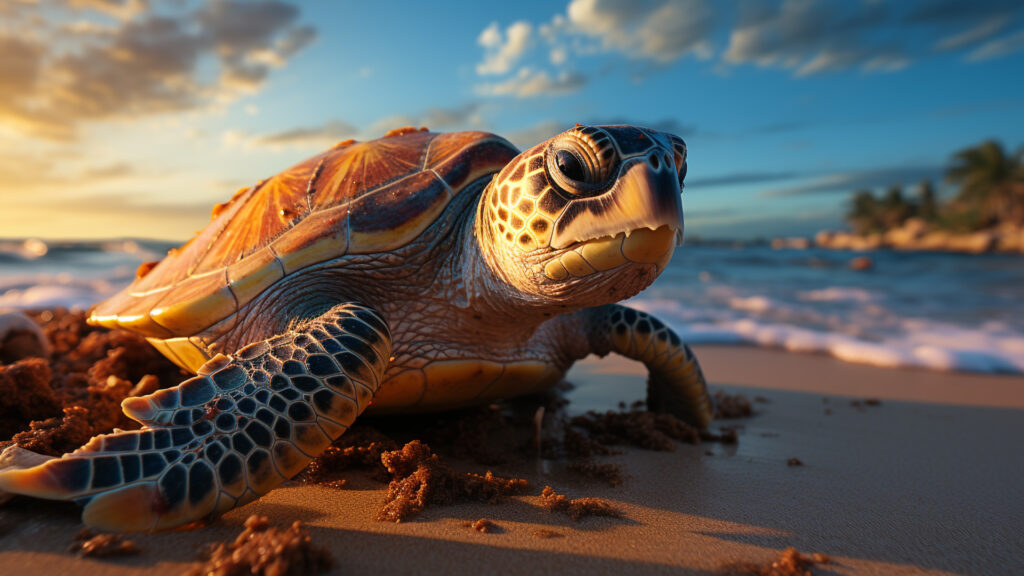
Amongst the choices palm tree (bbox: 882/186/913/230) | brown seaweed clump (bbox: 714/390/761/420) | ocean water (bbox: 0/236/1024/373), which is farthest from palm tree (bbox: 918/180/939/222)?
brown seaweed clump (bbox: 714/390/761/420)

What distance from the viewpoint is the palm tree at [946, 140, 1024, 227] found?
43.0 m

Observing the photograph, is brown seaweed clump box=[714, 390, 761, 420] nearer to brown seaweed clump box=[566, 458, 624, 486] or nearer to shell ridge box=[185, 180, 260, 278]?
brown seaweed clump box=[566, 458, 624, 486]

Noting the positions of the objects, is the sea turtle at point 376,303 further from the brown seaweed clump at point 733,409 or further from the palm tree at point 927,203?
the palm tree at point 927,203

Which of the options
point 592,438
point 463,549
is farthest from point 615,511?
point 592,438

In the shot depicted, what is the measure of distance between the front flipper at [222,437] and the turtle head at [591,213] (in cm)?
65

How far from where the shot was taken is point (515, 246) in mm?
1912

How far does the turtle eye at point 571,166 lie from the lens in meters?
1.74

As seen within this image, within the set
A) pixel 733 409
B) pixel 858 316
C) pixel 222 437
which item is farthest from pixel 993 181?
pixel 222 437

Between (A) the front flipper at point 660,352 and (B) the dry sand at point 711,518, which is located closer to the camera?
(B) the dry sand at point 711,518

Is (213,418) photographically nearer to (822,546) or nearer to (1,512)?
(1,512)

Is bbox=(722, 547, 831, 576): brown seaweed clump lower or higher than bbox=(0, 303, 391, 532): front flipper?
lower

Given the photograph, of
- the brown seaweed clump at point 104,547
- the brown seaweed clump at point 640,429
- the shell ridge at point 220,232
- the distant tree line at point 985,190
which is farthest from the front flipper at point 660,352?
the distant tree line at point 985,190

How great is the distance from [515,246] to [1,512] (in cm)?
166

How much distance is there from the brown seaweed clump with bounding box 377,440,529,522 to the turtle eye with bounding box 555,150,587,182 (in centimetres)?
105
